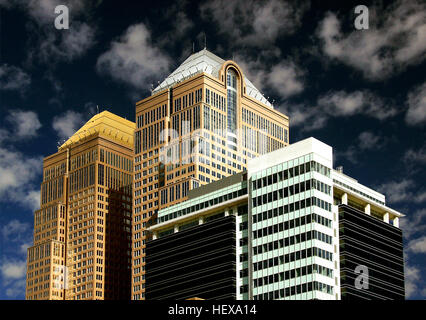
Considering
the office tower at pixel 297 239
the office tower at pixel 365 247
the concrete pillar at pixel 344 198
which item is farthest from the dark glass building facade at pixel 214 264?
the office tower at pixel 365 247

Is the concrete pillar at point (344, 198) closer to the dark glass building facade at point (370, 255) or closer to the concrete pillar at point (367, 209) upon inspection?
the dark glass building facade at point (370, 255)

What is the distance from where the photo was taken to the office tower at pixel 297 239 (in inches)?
6693

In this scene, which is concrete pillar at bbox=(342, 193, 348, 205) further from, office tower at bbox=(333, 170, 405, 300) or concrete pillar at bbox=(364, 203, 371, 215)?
concrete pillar at bbox=(364, 203, 371, 215)

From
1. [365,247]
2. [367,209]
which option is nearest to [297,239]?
[365,247]

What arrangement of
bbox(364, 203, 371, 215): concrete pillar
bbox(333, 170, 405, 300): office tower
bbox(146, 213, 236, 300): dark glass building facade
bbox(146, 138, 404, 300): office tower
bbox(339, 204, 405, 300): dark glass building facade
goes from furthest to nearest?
bbox(364, 203, 371, 215): concrete pillar → bbox(146, 213, 236, 300): dark glass building facade → bbox(333, 170, 405, 300): office tower → bbox(339, 204, 405, 300): dark glass building facade → bbox(146, 138, 404, 300): office tower

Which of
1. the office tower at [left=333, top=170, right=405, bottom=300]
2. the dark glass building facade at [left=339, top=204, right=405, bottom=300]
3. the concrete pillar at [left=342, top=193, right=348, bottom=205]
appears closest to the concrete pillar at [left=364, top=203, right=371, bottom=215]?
the office tower at [left=333, top=170, right=405, bottom=300]

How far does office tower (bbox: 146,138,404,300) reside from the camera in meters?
170

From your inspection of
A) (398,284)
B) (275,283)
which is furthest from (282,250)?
(398,284)
